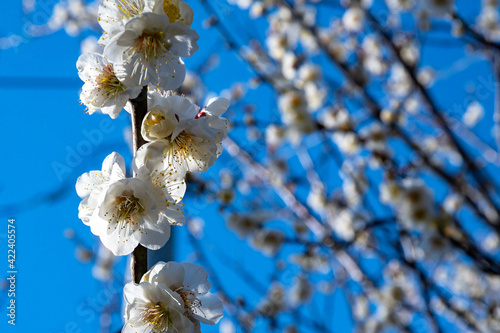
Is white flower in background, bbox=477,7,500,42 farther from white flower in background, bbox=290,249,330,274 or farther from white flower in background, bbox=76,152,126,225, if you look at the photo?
white flower in background, bbox=76,152,126,225

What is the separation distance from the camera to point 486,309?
8.63ft

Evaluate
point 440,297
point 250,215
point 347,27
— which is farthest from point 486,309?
point 347,27

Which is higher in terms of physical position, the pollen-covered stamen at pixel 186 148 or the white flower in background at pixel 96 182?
the pollen-covered stamen at pixel 186 148

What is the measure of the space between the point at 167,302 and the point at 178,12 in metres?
0.47

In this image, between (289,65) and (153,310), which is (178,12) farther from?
(289,65)

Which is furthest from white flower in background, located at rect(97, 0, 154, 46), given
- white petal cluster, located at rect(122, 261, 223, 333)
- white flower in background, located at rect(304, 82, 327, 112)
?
white flower in background, located at rect(304, 82, 327, 112)

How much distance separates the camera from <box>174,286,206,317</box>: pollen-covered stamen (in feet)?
2.34

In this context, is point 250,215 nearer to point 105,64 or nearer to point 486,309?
point 486,309

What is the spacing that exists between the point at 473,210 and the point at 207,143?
215 centimetres

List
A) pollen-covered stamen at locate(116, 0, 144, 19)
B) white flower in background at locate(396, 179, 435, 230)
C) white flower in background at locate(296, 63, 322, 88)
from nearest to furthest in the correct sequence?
pollen-covered stamen at locate(116, 0, 144, 19) → white flower in background at locate(396, 179, 435, 230) → white flower in background at locate(296, 63, 322, 88)

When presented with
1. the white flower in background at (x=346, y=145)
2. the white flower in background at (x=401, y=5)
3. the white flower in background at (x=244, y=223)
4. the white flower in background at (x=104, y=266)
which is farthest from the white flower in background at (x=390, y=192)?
the white flower in background at (x=104, y=266)

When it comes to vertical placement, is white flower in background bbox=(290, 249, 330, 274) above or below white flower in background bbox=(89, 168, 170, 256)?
below

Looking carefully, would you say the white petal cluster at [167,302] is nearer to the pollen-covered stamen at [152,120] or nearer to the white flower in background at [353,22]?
the pollen-covered stamen at [152,120]

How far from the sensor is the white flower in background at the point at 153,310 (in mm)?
663
